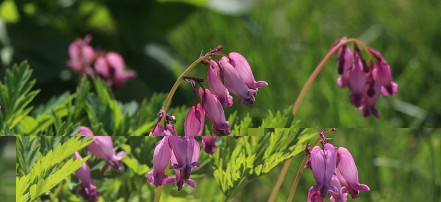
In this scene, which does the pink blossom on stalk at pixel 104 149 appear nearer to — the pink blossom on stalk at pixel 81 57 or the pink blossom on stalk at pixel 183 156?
the pink blossom on stalk at pixel 183 156

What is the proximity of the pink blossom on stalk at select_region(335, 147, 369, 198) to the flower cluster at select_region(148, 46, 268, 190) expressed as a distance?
0.22 metres

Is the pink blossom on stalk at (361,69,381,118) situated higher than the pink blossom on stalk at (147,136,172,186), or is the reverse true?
the pink blossom on stalk at (147,136,172,186)

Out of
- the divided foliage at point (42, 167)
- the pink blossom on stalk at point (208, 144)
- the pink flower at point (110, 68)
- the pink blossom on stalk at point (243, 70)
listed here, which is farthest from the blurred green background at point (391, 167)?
the pink flower at point (110, 68)

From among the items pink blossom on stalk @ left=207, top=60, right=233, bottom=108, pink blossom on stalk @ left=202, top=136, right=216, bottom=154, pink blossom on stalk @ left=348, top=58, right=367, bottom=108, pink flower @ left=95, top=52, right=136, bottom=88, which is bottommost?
pink flower @ left=95, top=52, right=136, bottom=88

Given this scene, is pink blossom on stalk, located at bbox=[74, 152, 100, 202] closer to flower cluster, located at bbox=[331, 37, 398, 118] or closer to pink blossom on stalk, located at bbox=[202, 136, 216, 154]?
pink blossom on stalk, located at bbox=[202, 136, 216, 154]

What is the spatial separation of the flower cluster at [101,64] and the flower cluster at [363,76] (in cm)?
85

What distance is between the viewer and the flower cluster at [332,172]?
1.25 metres

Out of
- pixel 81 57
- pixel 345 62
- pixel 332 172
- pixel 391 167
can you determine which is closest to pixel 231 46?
pixel 81 57

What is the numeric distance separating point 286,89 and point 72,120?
1.76 m

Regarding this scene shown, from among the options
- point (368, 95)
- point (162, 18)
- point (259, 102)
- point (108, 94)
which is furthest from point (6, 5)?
point (368, 95)

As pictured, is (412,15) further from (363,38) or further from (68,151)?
(68,151)

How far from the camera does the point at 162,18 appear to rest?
3217mm

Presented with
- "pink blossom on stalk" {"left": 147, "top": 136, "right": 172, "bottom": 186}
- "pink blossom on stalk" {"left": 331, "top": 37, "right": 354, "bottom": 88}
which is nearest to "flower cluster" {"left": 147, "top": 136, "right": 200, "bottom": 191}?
"pink blossom on stalk" {"left": 147, "top": 136, "right": 172, "bottom": 186}

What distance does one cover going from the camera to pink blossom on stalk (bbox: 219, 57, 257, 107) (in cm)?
139
